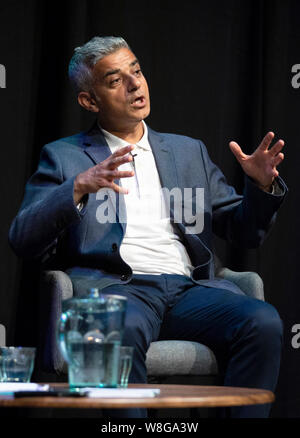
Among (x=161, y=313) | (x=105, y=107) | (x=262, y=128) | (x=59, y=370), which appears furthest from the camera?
(x=262, y=128)

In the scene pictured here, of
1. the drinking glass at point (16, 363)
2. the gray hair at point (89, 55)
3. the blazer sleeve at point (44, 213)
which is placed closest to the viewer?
the drinking glass at point (16, 363)

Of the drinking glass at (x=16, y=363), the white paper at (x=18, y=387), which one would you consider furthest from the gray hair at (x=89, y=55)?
the white paper at (x=18, y=387)

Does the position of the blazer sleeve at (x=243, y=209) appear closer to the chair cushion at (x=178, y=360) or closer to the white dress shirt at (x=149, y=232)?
the white dress shirt at (x=149, y=232)

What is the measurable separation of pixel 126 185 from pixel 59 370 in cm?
73

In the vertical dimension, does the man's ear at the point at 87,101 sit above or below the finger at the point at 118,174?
above

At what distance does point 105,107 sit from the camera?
268cm

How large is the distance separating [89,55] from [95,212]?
65 cm

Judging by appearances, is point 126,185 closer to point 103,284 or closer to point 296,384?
point 103,284

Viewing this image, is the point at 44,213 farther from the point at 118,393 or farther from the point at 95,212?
the point at 118,393

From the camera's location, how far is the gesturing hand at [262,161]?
2.21 meters

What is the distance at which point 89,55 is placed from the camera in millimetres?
2691

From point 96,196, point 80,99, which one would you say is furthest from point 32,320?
point 80,99

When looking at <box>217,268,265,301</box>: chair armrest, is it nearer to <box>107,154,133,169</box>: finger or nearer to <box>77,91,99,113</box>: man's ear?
<box>107,154,133,169</box>: finger

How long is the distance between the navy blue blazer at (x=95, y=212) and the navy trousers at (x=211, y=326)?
0.10m
